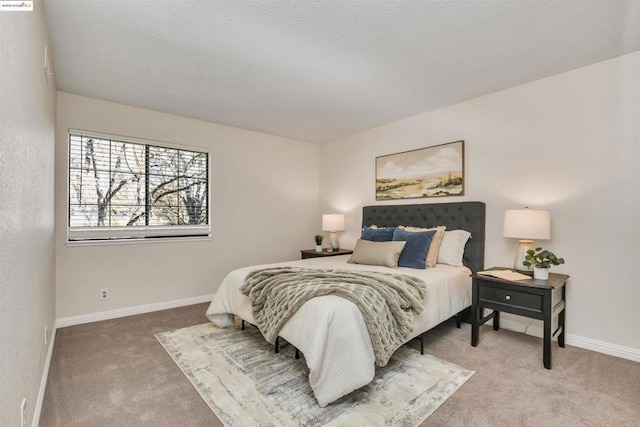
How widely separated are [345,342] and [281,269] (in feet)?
3.55

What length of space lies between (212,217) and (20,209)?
287 centimetres

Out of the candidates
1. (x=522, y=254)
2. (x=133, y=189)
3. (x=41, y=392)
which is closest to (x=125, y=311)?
(x=133, y=189)

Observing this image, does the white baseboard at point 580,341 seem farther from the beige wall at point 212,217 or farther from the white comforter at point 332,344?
the beige wall at point 212,217

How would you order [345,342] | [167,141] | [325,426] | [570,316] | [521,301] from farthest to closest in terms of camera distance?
[167,141] < [570,316] < [521,301] < [345,342] < [325,426]

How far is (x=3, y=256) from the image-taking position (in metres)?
1.04

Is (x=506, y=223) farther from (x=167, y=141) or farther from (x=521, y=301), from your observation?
(x=167, y=141)

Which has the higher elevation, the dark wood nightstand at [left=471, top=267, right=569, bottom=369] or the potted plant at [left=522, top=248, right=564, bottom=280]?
the potted plant at [left=522, top=248, right=564, bottom=280]

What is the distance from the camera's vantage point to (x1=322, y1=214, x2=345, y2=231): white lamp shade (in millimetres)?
4629

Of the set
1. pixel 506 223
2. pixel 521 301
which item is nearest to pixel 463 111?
pixel 506 223

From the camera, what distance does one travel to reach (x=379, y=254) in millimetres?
3234

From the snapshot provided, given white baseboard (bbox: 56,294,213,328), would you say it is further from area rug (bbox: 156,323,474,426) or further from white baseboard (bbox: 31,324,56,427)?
area rug (bbox: 156,323,474,426)

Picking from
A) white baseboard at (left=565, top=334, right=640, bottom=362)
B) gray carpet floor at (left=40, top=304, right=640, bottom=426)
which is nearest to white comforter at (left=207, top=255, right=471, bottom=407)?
gray carpet floor at (left=40, top=304, right=640, bottom=426)

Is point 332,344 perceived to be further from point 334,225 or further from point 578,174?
point 334,225

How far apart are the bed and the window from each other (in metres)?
1.45
